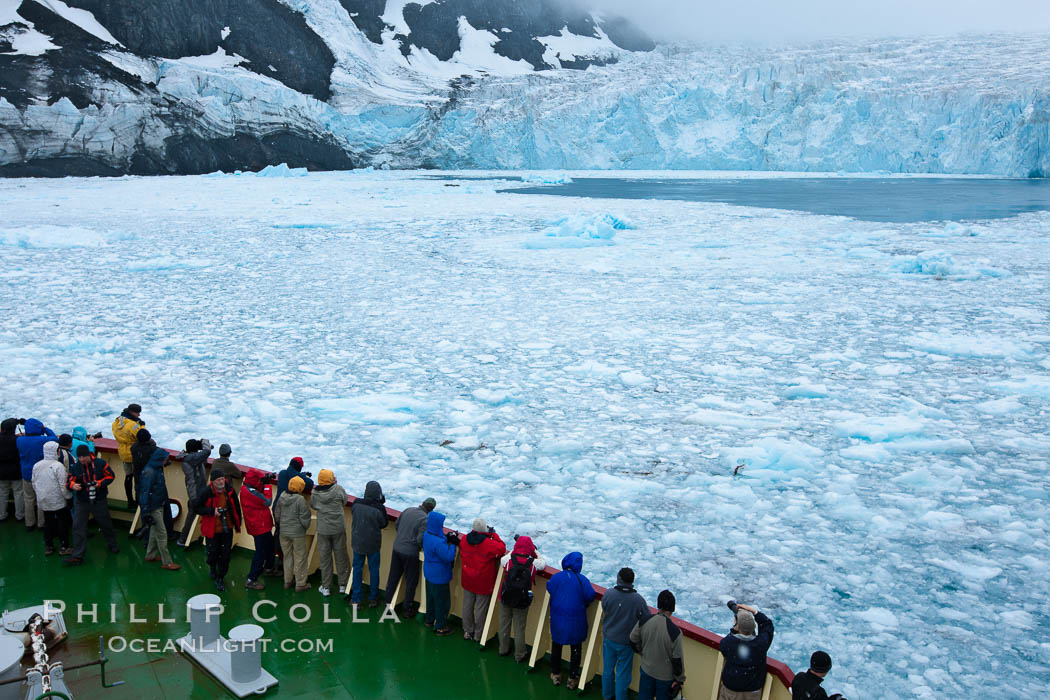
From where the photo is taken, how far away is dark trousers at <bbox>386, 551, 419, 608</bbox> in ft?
17.0

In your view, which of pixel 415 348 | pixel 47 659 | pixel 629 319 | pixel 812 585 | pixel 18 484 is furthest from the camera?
pixel 629 319

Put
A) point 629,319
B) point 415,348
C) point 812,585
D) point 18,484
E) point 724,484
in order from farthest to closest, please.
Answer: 1. point 629,319
2. point 415,348
3. point 724,484
4. point 18,484
5. point 812,585

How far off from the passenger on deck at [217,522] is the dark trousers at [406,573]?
3.92 feet

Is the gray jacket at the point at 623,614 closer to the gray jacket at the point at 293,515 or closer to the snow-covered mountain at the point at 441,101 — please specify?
the gray jacket at the point at 293,515

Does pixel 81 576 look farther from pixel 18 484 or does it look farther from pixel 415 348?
pixel 415 348

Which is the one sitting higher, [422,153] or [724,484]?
[422,153]

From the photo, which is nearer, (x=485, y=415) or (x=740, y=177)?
(x=485, y=415)

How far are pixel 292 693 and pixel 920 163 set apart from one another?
5306cm

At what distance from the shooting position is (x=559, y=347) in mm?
11297

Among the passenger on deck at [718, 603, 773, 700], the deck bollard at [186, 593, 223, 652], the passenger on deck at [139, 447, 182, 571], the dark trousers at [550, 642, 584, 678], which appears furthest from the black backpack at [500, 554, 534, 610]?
the passenger on deck at [139, 447, 182, 571]

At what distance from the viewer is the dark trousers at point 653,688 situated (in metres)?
4.18

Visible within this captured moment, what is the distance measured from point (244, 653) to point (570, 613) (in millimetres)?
1836

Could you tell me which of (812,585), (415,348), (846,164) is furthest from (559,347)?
(846,164)

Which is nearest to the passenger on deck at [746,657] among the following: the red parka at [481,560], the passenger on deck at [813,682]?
the passenger on deck at [813,682]
